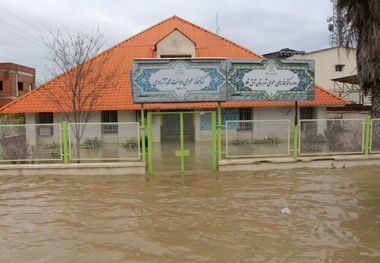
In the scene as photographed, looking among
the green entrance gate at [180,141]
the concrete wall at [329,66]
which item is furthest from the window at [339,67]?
the green entrance gate at [180,141]

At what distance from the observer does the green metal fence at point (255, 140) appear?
42.5ft

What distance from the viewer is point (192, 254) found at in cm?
565

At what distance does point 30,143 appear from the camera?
12.8 meters

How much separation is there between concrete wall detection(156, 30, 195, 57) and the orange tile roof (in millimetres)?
889

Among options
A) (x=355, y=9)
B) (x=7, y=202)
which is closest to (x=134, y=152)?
(x=7, y=202)

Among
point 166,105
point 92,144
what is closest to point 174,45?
point 166,105

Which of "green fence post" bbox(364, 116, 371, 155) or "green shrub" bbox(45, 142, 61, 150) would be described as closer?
"green shrub" bbox(45, 142, 61, 150)

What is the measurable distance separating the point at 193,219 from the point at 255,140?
6.28 metres

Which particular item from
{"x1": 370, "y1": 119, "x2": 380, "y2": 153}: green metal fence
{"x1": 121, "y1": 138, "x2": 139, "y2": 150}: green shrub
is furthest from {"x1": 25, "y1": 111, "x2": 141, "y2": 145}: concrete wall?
{"x1": 370, "y1": 119, "x2": 380, "y2": 153}: green metal fence

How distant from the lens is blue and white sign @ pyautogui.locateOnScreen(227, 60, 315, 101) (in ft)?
42.3

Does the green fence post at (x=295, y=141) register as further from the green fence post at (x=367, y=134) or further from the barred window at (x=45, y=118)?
the barred window at (x=45, y=118)

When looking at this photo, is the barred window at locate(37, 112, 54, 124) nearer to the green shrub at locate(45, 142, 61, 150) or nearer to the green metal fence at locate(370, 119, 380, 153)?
the green shrub at locate(45, 142, 61, 150)

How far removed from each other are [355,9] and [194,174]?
9.22m

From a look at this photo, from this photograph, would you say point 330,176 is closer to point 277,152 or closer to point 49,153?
point 277,152
